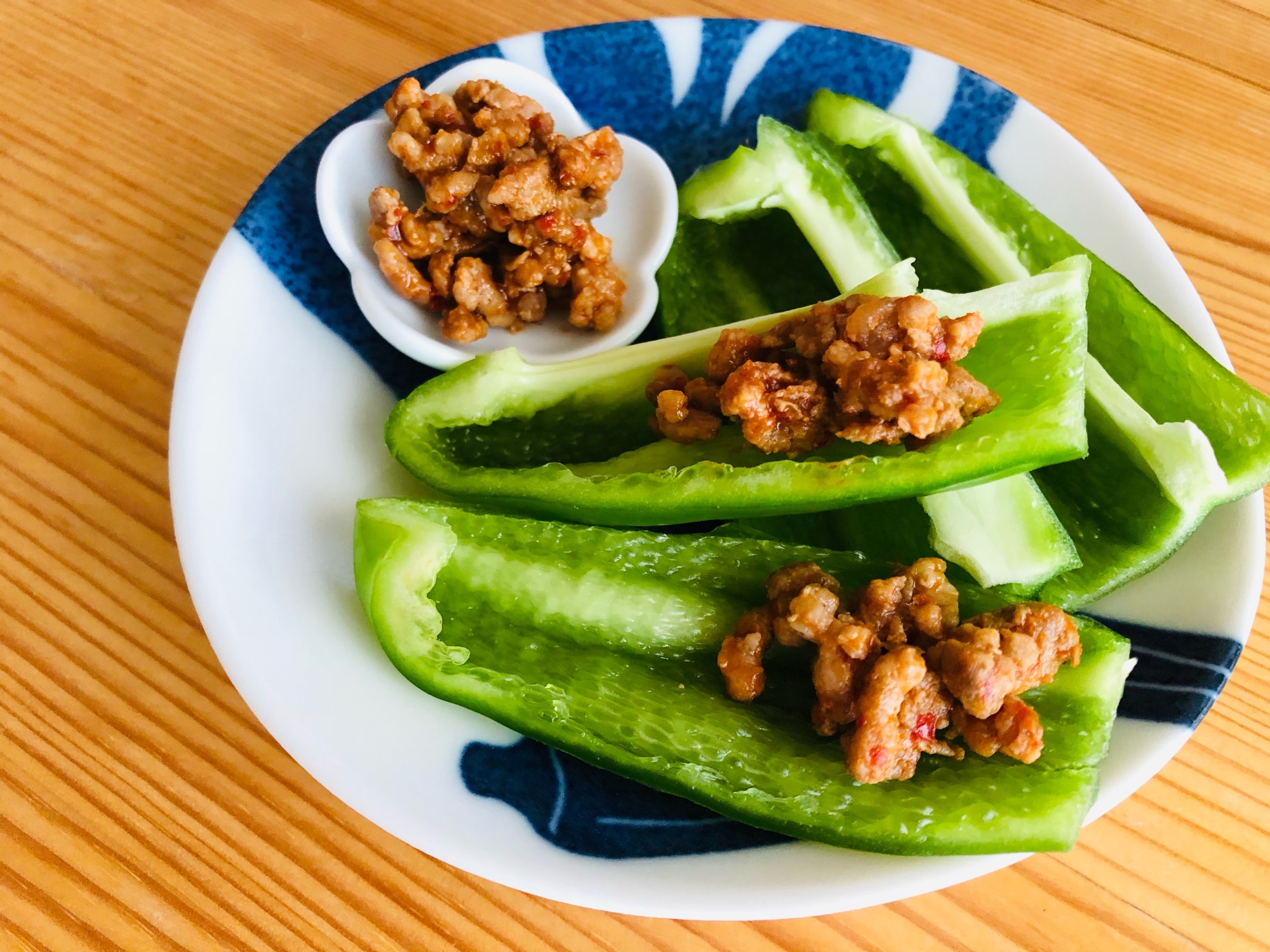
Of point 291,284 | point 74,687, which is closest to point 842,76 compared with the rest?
point 291,284

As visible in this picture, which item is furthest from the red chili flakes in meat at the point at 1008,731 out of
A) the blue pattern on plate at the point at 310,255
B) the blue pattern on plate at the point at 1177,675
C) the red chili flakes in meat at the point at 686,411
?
the blue pattern on plate at the point at 310,255

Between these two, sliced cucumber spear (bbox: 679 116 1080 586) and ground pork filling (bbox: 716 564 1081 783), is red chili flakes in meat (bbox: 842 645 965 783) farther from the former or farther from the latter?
sliced cucumber spear (bbox: 679 116 1080 586)

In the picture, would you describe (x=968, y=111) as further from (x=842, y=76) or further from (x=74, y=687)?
(x=74, y=687)

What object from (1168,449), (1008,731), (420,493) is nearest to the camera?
(1008,731)

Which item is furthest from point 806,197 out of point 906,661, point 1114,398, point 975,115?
point 906,661

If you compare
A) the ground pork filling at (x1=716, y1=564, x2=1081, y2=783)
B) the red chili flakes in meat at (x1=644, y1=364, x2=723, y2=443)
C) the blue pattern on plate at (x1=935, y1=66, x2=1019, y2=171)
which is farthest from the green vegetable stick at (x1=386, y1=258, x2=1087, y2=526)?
the blue pattern on plate at (x1=935, y1=66, x2=1019, y2=171)

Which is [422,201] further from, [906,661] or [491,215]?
[906,661]
